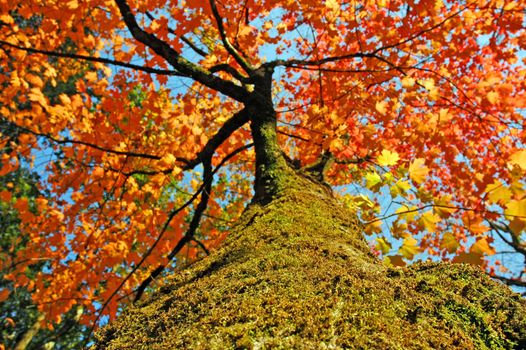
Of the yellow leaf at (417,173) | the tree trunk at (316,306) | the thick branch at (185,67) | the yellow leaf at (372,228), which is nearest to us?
the tree trunk at (316,306)

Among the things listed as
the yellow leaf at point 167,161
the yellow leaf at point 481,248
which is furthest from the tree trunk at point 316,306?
the yellow leaf at point 167,161

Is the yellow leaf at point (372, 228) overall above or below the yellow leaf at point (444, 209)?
above

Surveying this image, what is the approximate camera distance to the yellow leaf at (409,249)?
6.57 feet

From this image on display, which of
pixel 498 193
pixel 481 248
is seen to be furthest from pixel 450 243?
pixel 498 193

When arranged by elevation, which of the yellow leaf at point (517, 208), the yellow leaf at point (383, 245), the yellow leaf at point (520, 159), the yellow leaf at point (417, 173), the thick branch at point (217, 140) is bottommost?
the yellow leaf at point (517, 208)

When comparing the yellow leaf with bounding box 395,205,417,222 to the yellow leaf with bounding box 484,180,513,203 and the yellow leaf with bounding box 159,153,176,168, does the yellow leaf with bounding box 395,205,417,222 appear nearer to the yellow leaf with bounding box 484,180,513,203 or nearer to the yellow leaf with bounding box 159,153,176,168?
the yellow leaf with bounding box 484,180,513,203

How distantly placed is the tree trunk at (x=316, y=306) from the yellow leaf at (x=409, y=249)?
0.48 m

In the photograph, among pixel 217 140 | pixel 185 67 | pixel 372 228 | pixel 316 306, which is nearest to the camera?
pixel 316 306

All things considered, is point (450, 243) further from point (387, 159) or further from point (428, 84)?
point (428, 84)

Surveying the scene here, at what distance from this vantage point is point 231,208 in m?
10.6

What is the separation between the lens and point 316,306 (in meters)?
0.95

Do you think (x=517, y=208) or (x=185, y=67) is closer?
(x=517, y=208)

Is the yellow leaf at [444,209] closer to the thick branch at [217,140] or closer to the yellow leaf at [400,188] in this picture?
the yellow leaf at [400,188]

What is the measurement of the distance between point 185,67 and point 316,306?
10.1ft
